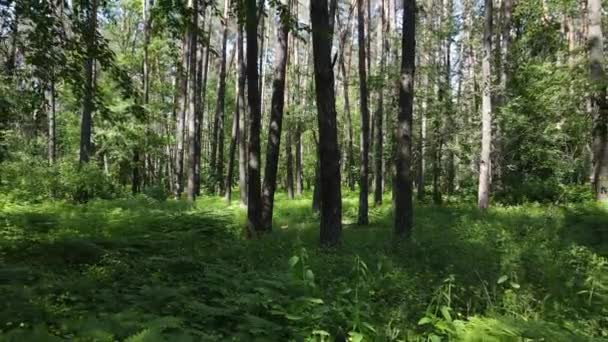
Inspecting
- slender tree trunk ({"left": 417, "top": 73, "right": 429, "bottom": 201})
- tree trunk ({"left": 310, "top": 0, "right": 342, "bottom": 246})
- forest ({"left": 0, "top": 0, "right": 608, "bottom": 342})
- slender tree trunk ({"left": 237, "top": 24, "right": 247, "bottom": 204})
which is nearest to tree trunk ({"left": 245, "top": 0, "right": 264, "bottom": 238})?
forest ({"left": 0, "top": 0, "right": 608, "bottom": 342})

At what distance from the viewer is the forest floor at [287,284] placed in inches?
133

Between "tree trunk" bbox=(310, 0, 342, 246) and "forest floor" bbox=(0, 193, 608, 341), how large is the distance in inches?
20.4

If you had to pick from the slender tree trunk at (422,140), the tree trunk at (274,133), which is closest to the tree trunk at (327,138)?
the tree trunk at (274,133)

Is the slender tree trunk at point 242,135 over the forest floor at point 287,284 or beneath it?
over

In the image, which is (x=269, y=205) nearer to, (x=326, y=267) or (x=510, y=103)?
(x=326, y=267)

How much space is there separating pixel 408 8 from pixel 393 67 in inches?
422

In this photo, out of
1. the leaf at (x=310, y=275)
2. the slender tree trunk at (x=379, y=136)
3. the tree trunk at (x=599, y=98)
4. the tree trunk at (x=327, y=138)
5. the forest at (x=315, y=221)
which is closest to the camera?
the forest at (x=315, y=221)

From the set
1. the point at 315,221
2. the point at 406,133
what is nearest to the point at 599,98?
the point at 406,133

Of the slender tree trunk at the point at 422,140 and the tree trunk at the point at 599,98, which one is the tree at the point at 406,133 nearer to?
the tree trunk at the point at 599,98

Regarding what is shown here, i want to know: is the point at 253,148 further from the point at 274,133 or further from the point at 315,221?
the point at 315,221

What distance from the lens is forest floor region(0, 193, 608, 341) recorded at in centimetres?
339

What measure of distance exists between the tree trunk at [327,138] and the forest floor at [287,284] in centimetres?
52

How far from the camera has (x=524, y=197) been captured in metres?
17.5

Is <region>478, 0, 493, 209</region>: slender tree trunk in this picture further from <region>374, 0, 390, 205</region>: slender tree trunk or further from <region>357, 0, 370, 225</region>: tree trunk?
<region>357, 0, 370, 225</region>: tree trunk
